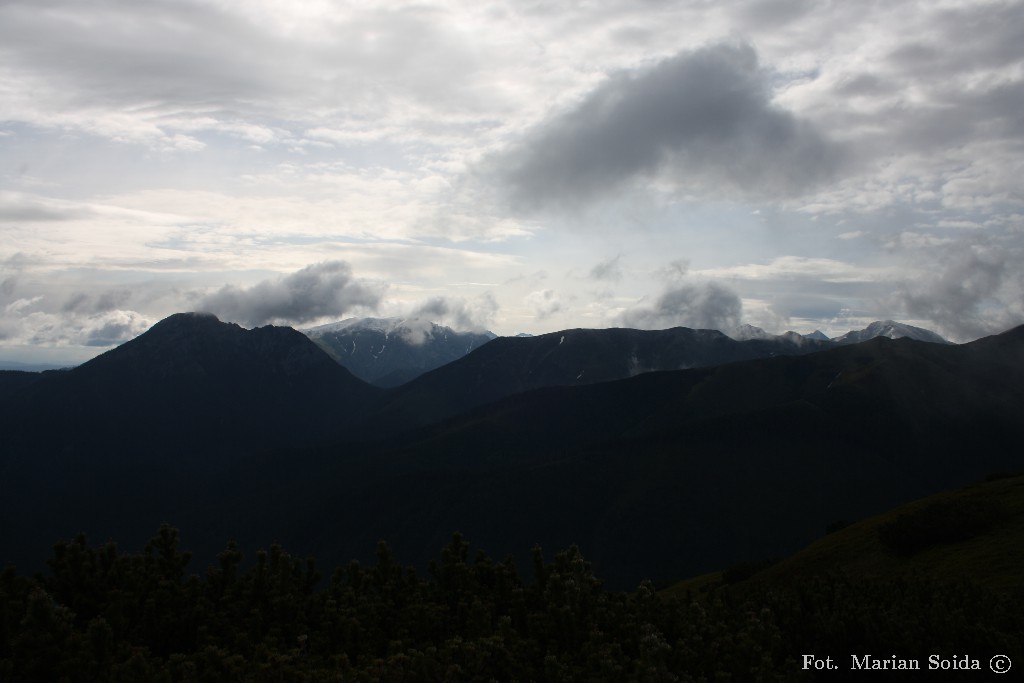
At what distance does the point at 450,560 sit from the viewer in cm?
2678

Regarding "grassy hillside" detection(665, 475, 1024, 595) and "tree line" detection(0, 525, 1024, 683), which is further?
"grassy hillside" detection(665, 475, 1024, 595)

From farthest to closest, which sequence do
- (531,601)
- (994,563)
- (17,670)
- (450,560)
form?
(994,563)
(450,560)
(531,601)
(17,670)

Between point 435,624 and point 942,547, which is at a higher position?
point 435,624

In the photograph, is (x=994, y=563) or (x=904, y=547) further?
(x=904, y=547)

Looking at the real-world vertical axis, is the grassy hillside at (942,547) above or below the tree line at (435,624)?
below

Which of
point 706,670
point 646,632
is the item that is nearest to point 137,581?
point 646,632

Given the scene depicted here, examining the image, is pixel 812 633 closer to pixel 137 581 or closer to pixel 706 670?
pixel 706 670

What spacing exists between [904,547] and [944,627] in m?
34.4

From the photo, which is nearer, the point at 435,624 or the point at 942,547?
the point at 435,624

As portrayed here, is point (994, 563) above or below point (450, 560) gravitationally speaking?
below

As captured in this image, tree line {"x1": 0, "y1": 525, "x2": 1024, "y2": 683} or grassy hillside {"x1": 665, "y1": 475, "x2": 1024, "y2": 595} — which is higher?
tree line {"x1": 0, "y1": 525, "x2": 1024, "y2": 683}

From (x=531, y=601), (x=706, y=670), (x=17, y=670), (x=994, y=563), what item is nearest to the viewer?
(x=17, y=670)

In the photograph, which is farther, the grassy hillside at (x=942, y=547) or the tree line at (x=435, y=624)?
the grassy hillside at (x=942, y=547)

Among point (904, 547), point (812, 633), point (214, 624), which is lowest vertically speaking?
point (904, 547)
